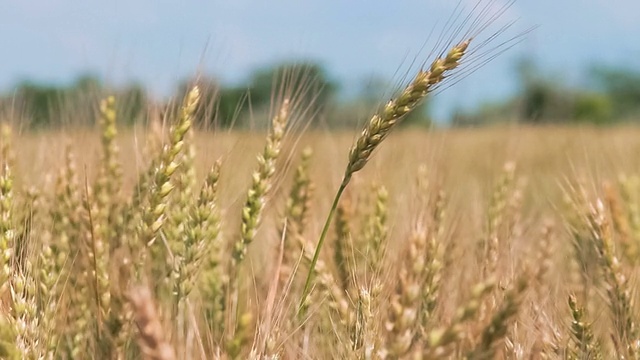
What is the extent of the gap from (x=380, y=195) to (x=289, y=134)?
154 mm

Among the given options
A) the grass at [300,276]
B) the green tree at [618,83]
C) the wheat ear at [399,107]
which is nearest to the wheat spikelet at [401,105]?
the wheat ear at [399,107]

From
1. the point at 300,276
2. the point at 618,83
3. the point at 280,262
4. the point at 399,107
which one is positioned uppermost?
the point at 399,107

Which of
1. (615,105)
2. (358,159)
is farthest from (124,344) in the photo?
(615,105)

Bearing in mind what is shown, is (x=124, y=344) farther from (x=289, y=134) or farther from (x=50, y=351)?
(x=289, y=134)

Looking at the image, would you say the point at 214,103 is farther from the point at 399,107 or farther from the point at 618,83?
the point at 618,83

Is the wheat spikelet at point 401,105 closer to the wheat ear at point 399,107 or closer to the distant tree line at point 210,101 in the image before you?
the wheat ear at point 399,107

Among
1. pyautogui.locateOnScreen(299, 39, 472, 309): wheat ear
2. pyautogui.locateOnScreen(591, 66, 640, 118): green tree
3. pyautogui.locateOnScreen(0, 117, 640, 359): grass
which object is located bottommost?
pyautogui.locateOnScreen(591, 66, 640, 118): green tree

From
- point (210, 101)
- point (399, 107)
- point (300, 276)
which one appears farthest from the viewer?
point (300, 276)

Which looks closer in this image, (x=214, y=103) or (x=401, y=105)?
(x=401, y=105)

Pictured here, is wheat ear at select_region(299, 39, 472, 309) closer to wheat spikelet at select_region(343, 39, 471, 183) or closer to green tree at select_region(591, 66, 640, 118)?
wheat spikelet at select_region(343, 39, 471, 183)

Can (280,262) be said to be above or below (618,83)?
above

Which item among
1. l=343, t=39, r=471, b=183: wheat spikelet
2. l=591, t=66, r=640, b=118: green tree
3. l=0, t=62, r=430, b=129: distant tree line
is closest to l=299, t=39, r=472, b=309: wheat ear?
l=343, t=39, r=471, b=183: wheat spikelet

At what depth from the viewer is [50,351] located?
29.1 inches

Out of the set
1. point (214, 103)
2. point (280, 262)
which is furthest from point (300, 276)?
point (280, 262)
